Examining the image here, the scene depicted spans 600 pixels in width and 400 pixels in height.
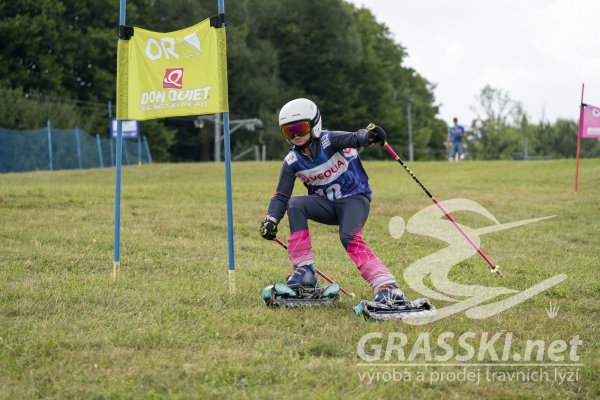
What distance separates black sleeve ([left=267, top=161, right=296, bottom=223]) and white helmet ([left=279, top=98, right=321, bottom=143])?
0.50 meters

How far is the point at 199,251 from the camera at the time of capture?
1068 cm

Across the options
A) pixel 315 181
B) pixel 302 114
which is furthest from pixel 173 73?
pixel 315 181

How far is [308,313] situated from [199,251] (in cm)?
429

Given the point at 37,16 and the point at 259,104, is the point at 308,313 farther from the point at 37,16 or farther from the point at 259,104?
the point at 259,104

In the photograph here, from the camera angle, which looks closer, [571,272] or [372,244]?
[571,272]

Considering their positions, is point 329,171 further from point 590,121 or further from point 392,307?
point 590,121

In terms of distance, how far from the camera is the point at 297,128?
7109mm

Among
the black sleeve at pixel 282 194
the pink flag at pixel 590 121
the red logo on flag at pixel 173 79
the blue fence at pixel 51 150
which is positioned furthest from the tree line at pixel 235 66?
the black sleeve at pixel 282 194

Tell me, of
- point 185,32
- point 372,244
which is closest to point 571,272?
point 372,244

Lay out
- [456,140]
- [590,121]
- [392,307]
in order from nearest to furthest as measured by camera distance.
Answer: [392,307], [590,121], [456,140]

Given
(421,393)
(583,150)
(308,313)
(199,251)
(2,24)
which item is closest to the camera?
(421,393)

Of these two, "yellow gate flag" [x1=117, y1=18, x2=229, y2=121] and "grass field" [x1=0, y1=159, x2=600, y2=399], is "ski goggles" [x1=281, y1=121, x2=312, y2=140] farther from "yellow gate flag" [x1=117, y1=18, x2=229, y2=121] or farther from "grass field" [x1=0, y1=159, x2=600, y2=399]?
"grass field" [x1=0, y1=159, x2=600, y2=399]

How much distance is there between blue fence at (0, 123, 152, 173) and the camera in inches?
1283

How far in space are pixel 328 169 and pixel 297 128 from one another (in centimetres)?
56
